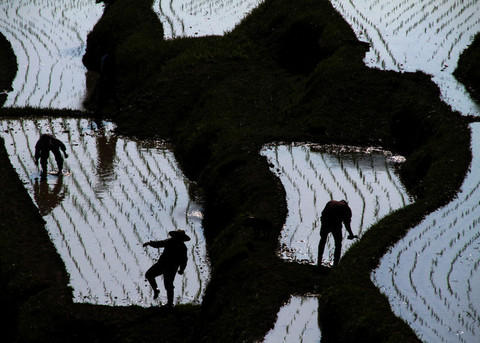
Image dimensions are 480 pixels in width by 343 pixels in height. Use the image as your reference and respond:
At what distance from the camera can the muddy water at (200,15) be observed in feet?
87.0

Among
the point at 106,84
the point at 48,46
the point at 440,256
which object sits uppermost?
the point at 48,46

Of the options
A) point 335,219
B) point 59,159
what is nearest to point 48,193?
point 59,159

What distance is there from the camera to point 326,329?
377 inches

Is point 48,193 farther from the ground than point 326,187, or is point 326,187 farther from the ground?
point 48,193

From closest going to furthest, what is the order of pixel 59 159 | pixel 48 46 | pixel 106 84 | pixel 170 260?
pixel 170 260 < pixel 59 159 < pixel 106 84 < pixel 48 46

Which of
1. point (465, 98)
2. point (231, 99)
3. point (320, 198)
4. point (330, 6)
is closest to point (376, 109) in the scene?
point (465, 98)

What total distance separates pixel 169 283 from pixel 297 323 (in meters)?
2.04

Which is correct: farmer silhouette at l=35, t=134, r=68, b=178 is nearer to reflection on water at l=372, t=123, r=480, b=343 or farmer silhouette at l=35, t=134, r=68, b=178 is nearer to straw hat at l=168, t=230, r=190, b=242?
straw hat at l=168, t=230, r=190, b=242

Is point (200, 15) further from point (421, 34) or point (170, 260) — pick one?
point (170, 260)

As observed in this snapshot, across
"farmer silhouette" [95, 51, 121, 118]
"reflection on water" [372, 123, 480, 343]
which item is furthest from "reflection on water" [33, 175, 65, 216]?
"reflection on water" [372, 123, 480, 343]

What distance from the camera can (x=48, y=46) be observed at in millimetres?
28812

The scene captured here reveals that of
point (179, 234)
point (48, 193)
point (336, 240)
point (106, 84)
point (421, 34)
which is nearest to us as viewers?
point (179, 234)

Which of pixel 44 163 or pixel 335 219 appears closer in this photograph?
pixel 335 219

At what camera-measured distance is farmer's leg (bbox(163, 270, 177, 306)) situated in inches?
433
